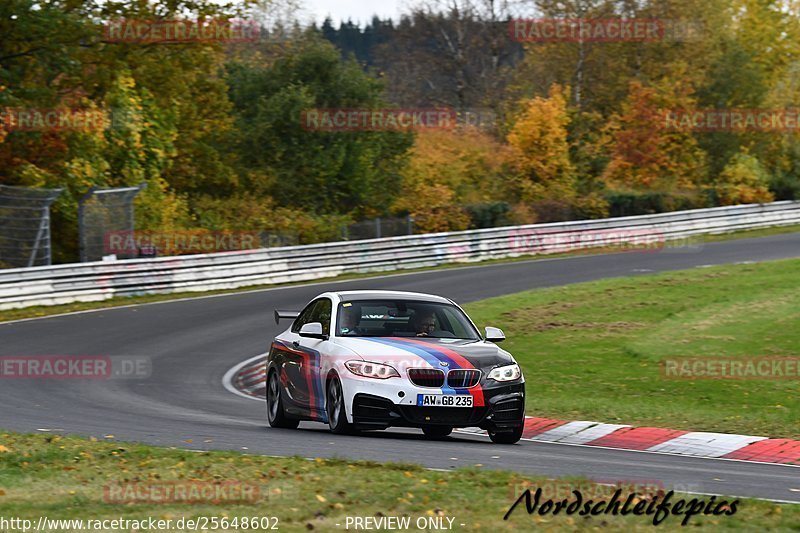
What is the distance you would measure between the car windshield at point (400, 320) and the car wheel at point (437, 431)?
3.14ft

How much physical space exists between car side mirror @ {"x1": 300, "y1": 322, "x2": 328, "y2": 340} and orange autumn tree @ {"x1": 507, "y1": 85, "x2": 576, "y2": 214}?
1371 inches

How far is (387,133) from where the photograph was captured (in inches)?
1699

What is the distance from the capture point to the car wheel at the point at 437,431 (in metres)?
11.9

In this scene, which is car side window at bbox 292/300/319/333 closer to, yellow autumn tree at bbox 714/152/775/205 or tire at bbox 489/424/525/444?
tire at bbox 489/424/525/444

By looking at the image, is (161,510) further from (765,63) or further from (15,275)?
(765,63)

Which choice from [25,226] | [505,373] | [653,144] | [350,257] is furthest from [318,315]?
[653,144]

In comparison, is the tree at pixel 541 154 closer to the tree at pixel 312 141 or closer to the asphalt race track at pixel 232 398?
the tree at pixel 312 141

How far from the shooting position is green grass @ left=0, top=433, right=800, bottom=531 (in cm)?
716
